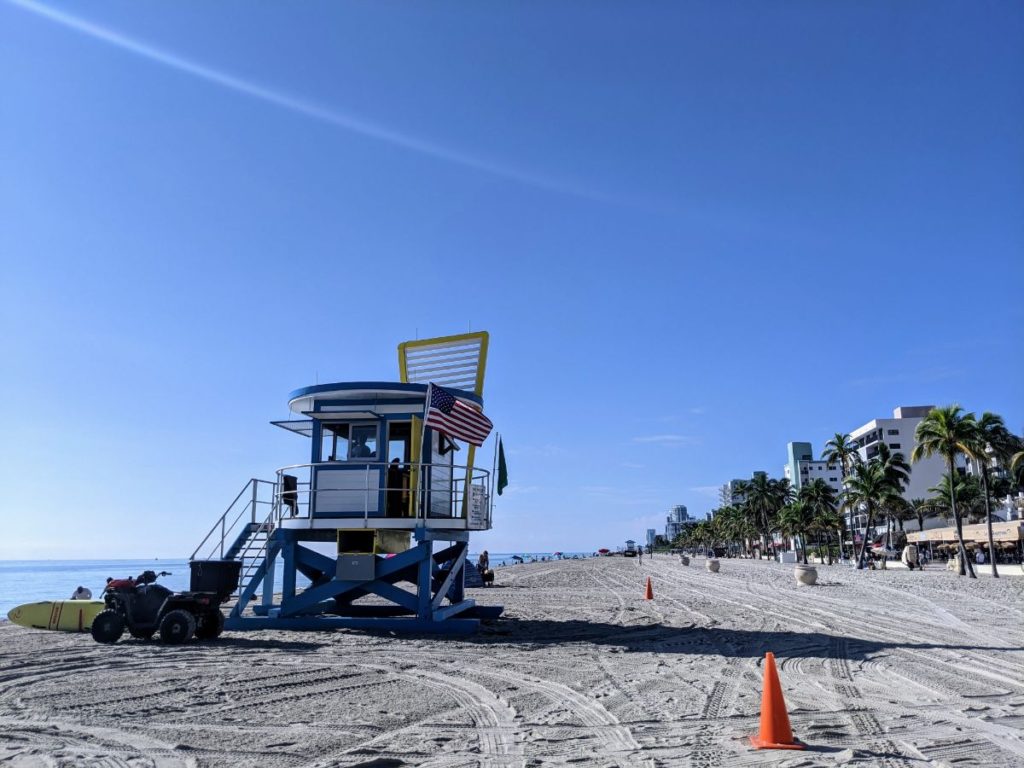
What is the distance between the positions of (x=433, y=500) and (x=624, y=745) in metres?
10.7

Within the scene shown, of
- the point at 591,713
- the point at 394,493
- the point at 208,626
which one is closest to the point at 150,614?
the point at 208,626

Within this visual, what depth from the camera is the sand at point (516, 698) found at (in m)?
7.05

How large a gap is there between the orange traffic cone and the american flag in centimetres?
979

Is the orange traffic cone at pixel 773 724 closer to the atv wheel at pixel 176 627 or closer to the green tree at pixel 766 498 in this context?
the atv wheel at pixel 176 627

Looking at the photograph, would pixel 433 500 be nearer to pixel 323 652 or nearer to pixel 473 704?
pixel 323 652

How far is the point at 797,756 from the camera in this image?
→ 689 centimetres

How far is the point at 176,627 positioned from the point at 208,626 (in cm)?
104

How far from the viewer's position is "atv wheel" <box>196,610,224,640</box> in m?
15.3

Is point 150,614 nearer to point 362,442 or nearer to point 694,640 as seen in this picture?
point 362,442

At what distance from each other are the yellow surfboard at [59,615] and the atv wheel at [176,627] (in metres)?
3.45

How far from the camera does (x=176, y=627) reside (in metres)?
14.4

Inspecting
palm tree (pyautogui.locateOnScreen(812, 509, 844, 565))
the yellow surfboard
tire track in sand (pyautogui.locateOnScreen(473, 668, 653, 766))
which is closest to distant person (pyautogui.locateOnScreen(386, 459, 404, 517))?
tire track in sand (pyautogui.locateOnScreen(473, 668, 653, 766))

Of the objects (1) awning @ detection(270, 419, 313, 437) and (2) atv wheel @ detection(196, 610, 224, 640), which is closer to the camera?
(2) atv wheel @ detection(196, 610, 224, 640)

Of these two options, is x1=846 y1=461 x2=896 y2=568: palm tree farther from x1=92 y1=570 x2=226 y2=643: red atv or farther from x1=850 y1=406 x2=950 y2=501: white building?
x1=850 y1=406 x2=950 y2=501: white building
